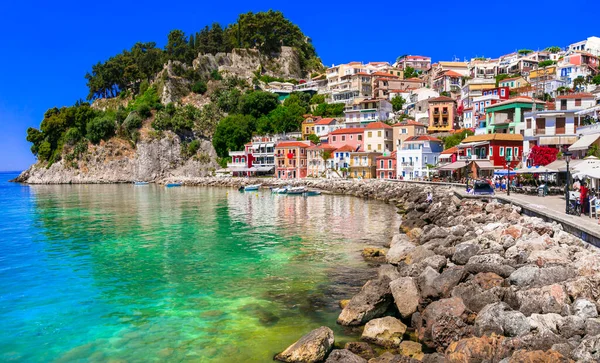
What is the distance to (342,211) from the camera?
37875 mm

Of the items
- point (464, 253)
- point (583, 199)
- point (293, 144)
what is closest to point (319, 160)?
point (293, 144)

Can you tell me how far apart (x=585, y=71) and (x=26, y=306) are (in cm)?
8779

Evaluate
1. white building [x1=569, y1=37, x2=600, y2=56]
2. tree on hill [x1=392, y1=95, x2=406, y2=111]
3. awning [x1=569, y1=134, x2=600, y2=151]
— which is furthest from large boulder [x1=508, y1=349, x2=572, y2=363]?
white building [x1=569, y1=37, x2=600, y2=56]

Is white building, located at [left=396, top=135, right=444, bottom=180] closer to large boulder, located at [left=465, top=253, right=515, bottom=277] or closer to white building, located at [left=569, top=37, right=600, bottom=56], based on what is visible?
large boulder, located at [left=465, top=253, right=515, bottom=277]

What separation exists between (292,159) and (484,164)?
1626 inches

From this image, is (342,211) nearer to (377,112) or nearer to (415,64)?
(377,112)

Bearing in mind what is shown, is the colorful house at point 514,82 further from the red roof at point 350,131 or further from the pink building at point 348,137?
the pink building at point 348,137

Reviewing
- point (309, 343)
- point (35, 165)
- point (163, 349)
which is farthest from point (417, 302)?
point (35, 165)

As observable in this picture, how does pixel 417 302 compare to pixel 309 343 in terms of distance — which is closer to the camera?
pixel 309 343

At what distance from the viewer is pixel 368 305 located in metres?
11.4

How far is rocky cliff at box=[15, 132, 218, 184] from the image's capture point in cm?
9456

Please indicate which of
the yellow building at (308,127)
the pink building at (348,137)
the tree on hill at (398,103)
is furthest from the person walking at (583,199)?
the tree on hill at (398,103)

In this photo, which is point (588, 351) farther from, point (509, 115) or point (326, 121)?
point (326, 121)

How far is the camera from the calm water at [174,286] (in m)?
11.0
